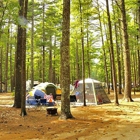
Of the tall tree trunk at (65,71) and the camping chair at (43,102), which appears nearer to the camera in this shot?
the tall tree trunk at (65,71)

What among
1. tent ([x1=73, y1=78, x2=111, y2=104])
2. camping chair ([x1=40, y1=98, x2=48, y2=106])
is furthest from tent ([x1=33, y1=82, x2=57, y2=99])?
camping chair ([x1=40, y1=98, x2=48, y2=106])

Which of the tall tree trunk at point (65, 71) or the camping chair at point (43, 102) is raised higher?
the tall tree trunk at point (65, 71)

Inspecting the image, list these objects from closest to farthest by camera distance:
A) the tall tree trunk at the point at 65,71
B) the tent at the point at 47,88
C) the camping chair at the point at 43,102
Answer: the tall tree trunk at the point at 65,71 → the camping chair at the point at 43,102 → the tent at the point at 47,88

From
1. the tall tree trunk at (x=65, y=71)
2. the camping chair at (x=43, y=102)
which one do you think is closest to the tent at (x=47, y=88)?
the camping chair at (x=43, y=102)

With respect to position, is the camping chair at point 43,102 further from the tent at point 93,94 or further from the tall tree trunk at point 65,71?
the tall tree trunk at point 65,71

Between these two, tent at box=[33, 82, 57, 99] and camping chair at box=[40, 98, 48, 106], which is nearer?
camping chair at box=[40, 98, 48, 106]

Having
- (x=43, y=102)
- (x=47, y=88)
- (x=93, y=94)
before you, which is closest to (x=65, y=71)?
(x=43, y=102)

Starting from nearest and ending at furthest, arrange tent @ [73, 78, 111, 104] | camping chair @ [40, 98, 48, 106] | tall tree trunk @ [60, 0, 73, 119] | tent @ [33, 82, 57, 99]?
1. tall tree trunk @ [60, 0, 73, 119]
2. camping chair @ [40, 98, 48, 106]
3. tent @ [73, 78, 111, 104]
4. tent @ [33, 82, 57, 99]

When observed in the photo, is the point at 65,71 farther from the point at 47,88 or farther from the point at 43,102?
the point at 47,88

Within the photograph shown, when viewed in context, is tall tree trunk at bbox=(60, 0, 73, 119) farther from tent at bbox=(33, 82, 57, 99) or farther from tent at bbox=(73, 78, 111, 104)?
tent at bbox=(33, 82, 57, 99)

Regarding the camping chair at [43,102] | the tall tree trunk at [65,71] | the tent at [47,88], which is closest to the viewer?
the tall tree trunk at [65,71]

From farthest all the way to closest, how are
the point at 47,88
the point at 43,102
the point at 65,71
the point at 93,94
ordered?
1. the point at 47,88
2. the point at 93,94
3. the point at 43,102
4. the point at 65,71

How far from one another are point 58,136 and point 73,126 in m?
1.35

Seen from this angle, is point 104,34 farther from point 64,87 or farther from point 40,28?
point 64,87
